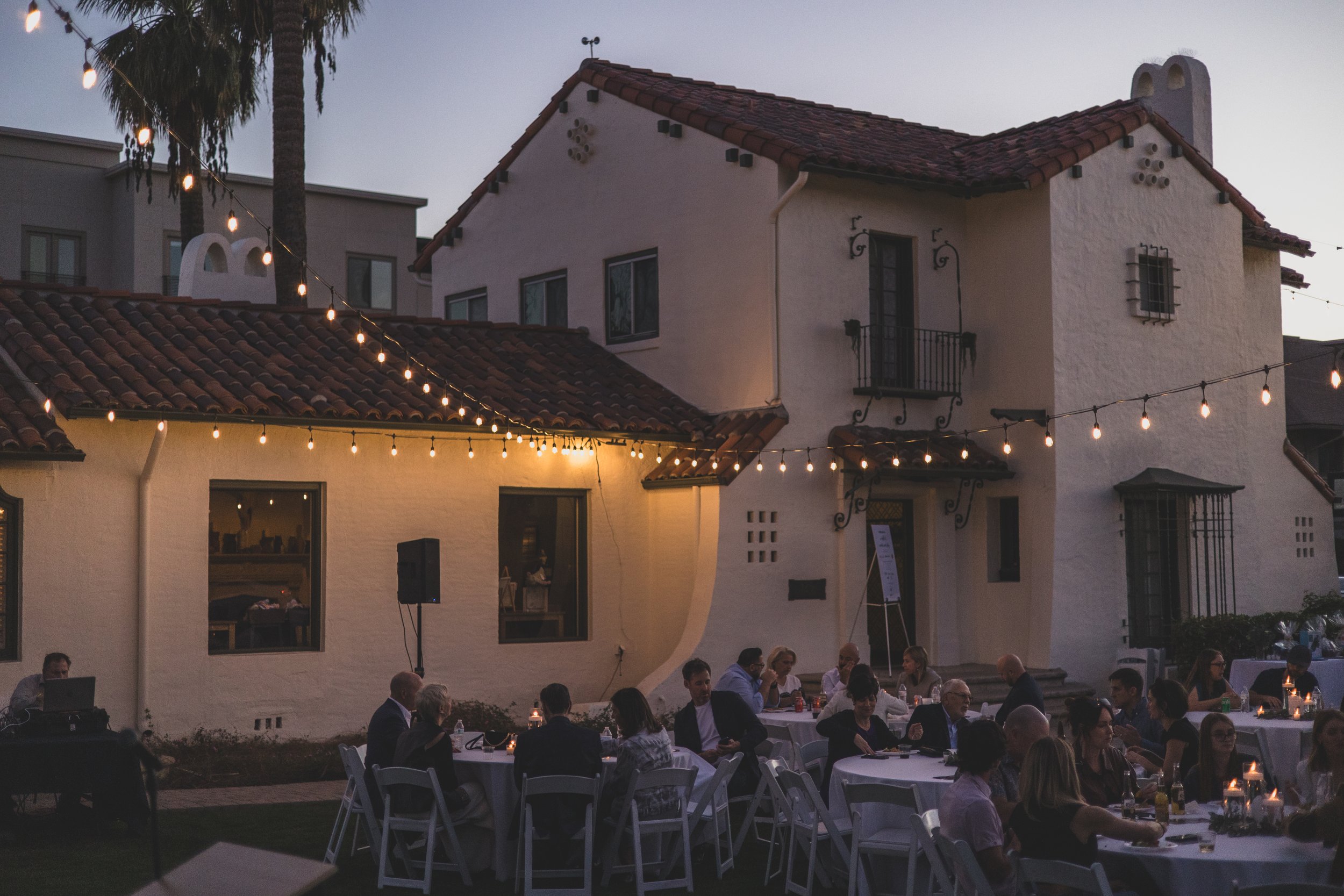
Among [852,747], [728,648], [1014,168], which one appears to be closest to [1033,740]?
[852,747]

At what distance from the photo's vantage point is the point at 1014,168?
641 inches

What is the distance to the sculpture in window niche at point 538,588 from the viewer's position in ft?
51.6

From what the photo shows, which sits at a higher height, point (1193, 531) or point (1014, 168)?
point (1014, 168)

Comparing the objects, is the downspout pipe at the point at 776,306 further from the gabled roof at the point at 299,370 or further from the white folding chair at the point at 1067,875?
the white folding chair at the point at 1067,875

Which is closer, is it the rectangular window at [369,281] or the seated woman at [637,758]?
the seated woman at [637,758]

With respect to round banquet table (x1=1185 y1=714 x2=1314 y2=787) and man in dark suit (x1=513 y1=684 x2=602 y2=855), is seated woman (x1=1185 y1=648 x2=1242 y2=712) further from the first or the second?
man in dark suit (x1=513 y1=684 x2=602 y2=855)

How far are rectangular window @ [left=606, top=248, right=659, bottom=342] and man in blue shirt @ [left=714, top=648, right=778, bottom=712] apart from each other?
6.05 meters

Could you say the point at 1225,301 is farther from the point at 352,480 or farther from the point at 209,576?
the point at 209,576

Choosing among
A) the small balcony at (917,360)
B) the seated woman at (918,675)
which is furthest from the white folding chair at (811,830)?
the small balcony at (917,360)

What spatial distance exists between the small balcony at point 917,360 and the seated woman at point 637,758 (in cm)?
820

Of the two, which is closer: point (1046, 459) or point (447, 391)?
point (447, 391)

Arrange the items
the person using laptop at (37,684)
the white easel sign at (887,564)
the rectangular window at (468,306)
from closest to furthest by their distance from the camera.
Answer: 1. the person using laptop at (37,684)
2. the white easel sign at (887,564)
3. the rectangular window at (468,306)

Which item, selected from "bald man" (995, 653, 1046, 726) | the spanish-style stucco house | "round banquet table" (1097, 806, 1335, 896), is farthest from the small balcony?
"round banquet table" (1097, 806, 1335, 896)

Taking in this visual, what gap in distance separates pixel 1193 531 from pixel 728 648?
6228mm
